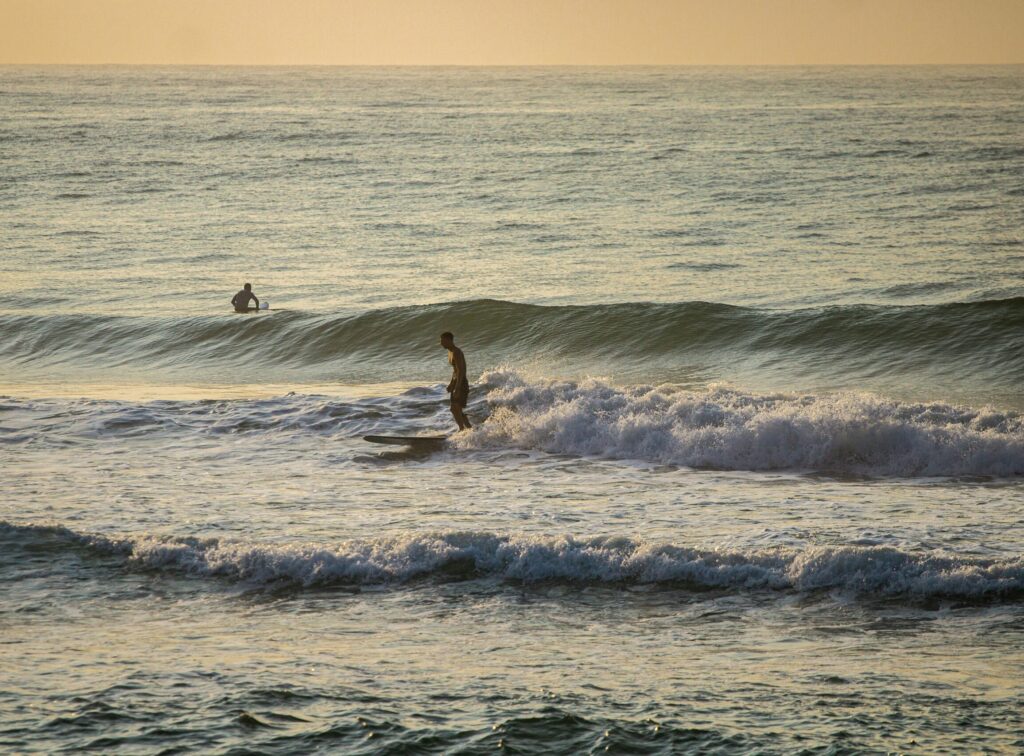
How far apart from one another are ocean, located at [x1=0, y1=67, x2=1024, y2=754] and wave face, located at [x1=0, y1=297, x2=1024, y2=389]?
0.33 feet

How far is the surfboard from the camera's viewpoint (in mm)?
15875

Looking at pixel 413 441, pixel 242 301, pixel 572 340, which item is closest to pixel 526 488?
pixel 413 441

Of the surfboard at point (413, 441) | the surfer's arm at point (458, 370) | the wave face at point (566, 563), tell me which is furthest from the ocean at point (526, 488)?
the surfer's arm at point (458, 370)

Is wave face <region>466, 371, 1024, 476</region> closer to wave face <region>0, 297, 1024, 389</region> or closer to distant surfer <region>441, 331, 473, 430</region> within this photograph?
distant surfer <region>441, 331, 473, 430</region>

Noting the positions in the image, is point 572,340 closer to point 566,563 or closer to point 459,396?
point 459,396

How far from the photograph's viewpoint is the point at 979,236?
33812 millimetres

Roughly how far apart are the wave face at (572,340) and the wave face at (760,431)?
15.8 ft

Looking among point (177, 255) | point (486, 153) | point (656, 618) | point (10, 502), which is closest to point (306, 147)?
point (486, 153)

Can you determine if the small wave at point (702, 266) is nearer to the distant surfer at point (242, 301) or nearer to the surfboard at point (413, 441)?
the distant surfer at point (242, 301)

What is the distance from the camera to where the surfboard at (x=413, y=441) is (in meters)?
15.9

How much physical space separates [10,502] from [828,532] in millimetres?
8203

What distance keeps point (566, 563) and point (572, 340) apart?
47.2 ft

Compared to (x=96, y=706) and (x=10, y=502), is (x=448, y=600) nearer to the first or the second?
(x=96, y=706)

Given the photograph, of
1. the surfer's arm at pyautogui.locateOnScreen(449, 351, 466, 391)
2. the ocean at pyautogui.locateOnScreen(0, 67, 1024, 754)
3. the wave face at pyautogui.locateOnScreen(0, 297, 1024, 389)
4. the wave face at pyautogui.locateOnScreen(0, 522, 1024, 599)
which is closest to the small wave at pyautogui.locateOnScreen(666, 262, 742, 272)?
the ocean at pyautogui.locateOnScreen(0, 67, 1024, 754)
